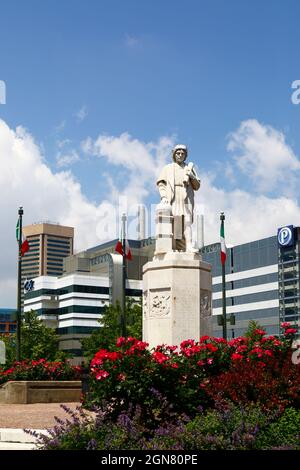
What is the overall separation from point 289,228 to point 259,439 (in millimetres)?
115482

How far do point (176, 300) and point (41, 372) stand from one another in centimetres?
613

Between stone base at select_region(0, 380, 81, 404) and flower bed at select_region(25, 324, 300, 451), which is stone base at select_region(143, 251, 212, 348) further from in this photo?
flower bed at select_region(25, 324, 300, 451)

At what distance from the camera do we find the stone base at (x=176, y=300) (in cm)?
1820

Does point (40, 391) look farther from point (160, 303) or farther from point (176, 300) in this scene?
point (176, 300)

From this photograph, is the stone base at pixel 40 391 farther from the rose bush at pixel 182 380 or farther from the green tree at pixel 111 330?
the green tree at pixel 111 330

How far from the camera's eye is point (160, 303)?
60.6ft

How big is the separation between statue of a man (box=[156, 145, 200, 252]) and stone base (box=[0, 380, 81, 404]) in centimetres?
550

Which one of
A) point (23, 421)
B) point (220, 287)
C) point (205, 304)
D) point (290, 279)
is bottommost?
point (23, 421)

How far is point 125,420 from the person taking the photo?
1006cm

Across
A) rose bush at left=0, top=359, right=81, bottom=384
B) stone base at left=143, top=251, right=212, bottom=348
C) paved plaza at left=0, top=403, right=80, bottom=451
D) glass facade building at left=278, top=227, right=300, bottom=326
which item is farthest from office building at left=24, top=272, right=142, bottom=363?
paved plaza at left=0, top=403, right=80, bottom=451

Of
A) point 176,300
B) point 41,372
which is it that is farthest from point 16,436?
point 41,372

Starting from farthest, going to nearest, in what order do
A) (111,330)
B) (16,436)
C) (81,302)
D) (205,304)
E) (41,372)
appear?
(81,302), (111,330), (41,372), (205,304), (16,436)

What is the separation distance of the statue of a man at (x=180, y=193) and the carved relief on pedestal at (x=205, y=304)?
1.27 meters

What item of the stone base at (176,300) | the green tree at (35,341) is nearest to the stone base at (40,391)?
the stone base at (176,300)
